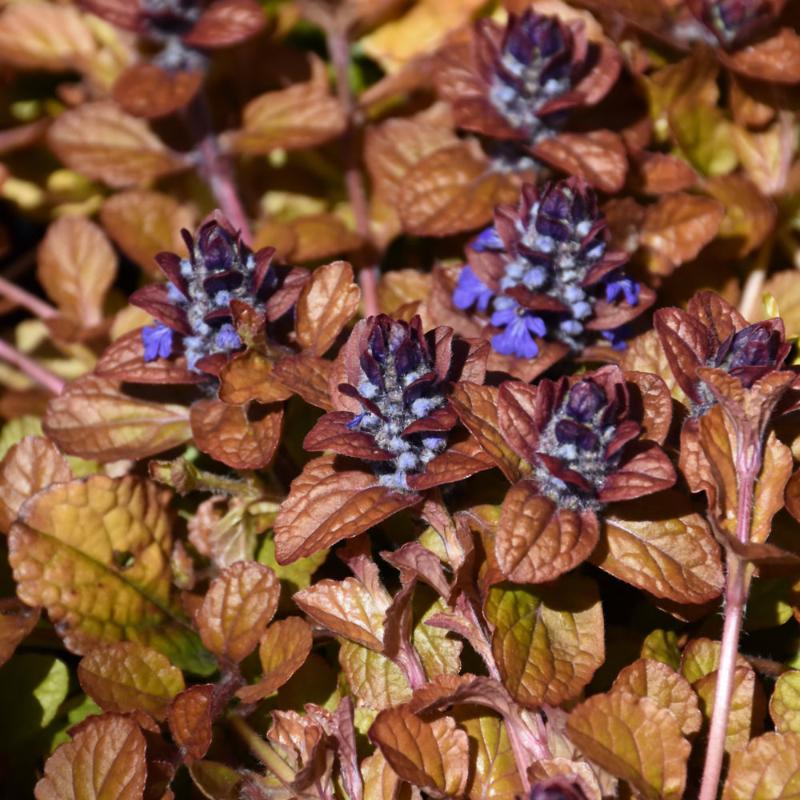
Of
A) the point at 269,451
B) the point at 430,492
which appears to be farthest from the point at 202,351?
the point at 430,492

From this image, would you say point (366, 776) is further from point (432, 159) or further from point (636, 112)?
point (636, 112)

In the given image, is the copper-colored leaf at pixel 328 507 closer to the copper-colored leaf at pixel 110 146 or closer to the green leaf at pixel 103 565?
the green leaf at pixel 103 565

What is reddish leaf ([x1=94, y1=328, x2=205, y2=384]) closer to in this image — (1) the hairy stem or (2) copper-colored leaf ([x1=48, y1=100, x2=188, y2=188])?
(2) copper-colored leaf ([x1=48, y1=100, x2=188, y2=188])

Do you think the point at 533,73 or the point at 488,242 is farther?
the point at 533,73

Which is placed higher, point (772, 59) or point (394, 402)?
point (772, 59)

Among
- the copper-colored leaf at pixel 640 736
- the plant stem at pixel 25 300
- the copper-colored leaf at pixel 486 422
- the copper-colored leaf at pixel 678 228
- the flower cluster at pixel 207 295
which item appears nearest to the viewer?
the copper-colored leaf at pixel 640 736

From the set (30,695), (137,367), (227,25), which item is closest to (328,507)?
(137,367)

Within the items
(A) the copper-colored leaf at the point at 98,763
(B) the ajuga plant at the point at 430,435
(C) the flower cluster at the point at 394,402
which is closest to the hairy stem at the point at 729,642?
(B) the ajuga plant at the point at 430,435

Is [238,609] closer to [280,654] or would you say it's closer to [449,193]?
[280,654]
